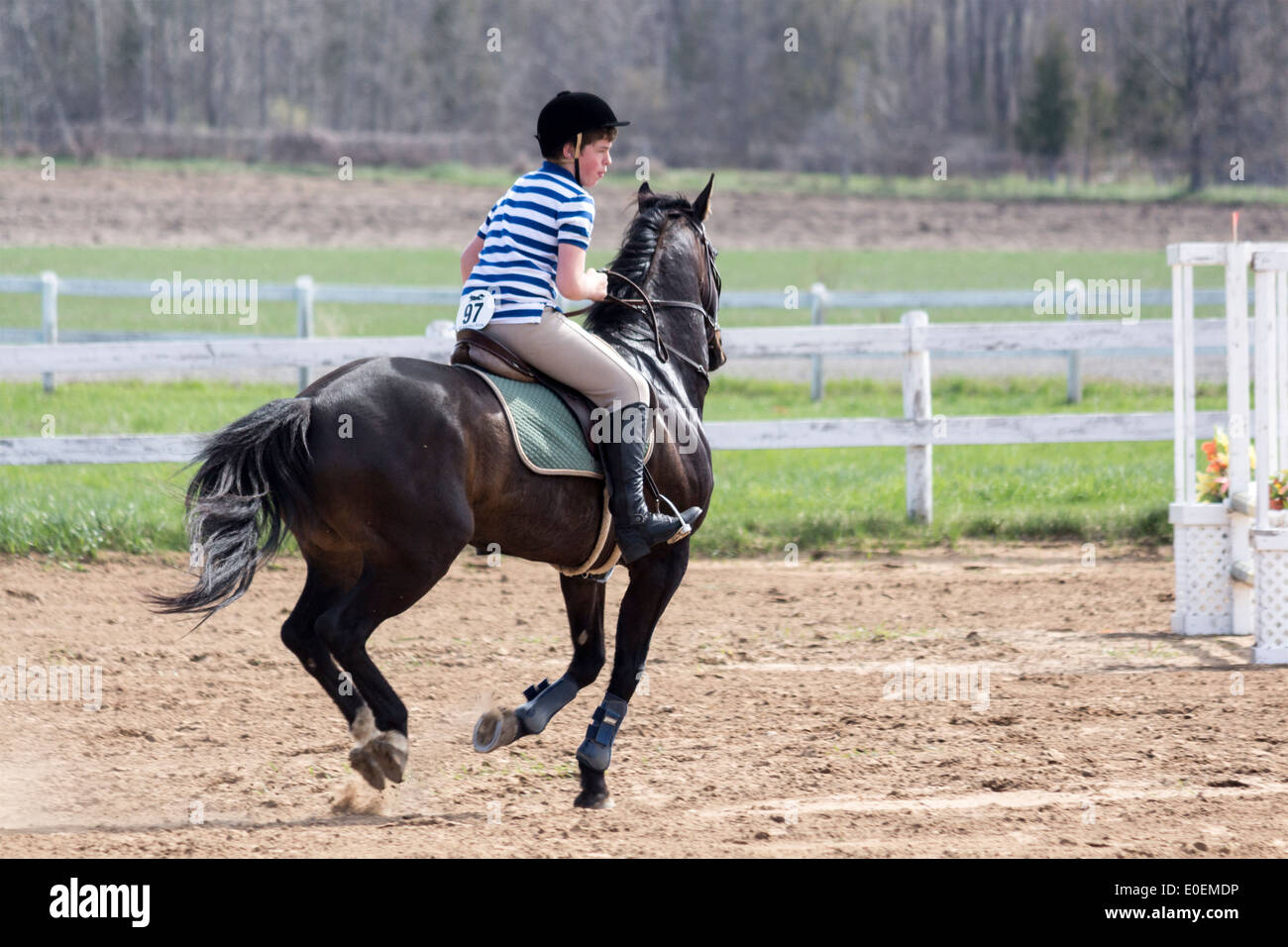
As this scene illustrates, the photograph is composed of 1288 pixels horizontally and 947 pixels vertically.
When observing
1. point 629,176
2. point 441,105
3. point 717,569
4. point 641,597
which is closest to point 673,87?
point 441,105

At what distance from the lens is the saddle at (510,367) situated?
4965mm

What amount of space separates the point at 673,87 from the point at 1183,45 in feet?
74.0

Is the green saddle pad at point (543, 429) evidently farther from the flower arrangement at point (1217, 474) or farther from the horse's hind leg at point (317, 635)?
the flower arrangement at point (1217, 474)

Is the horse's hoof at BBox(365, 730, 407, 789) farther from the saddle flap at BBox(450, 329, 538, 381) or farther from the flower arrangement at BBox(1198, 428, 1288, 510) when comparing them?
the flower arrangement at BBox(1198, 428, 1288, 510)

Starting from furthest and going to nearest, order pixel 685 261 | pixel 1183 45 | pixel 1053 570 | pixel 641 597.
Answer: pixel 1183 45, pixel 1053 570, pixel 685 261, pixel 641 597

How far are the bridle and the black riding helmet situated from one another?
27.2 inches

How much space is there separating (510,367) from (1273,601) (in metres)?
4.52

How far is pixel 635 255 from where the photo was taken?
19.1 ft

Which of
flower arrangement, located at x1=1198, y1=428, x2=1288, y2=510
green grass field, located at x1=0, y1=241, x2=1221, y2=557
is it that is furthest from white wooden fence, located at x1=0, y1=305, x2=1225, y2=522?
flower arrangement, located at x1=1198, y1=428, x2=1288, y2=510

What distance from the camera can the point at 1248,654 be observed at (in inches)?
286

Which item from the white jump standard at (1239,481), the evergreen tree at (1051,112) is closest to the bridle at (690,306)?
the white jump standard at (1239,481)

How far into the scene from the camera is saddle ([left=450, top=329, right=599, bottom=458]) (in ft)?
16.3
